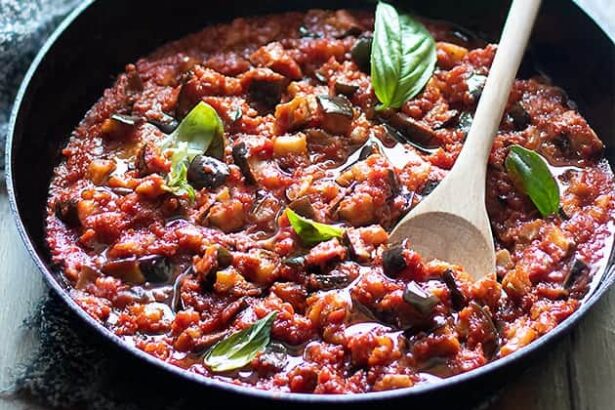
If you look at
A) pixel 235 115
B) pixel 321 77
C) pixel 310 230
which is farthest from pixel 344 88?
pixel 310 230

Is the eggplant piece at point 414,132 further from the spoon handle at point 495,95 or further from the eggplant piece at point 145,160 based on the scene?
the eggplant piece at point 145,160

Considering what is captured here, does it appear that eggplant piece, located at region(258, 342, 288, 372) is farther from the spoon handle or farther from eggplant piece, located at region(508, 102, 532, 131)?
eggplant piece, located at region(508, 102, 532, 131)

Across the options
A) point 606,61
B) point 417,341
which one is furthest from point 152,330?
point 606,61

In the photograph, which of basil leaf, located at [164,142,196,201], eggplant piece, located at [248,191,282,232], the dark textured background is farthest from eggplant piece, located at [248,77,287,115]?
the dark textured background

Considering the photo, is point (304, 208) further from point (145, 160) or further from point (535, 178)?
point (535, 178)

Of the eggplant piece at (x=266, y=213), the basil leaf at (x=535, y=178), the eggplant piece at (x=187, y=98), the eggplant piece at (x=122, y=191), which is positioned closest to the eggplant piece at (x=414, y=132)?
the basil leaf at (x=535, y=178)
